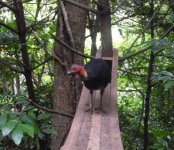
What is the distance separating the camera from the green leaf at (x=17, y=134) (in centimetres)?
135

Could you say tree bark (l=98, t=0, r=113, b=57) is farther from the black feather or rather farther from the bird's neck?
the bird's neck

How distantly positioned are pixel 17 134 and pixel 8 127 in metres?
0.04

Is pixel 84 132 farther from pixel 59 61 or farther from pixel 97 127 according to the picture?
pixel 59 61

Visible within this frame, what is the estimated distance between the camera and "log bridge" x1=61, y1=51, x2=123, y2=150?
145cm

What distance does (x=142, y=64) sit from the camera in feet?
12.8

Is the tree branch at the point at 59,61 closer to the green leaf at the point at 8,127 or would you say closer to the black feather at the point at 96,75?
the black feather at the point at 96,75

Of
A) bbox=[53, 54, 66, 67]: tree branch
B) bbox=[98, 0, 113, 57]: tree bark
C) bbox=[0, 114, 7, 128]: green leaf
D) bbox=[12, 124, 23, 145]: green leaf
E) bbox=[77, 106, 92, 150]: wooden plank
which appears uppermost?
bbox=[98, 0, 113, 57]: tree bark

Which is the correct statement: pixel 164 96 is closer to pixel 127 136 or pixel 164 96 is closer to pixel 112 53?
pixel 127 136

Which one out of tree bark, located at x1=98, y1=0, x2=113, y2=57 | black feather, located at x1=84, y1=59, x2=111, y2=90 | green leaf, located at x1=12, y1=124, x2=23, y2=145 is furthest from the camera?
tree bark, located at x1=98, y1=0, x2=113, y2=57

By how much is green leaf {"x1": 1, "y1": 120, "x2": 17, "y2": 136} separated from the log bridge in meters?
0.21

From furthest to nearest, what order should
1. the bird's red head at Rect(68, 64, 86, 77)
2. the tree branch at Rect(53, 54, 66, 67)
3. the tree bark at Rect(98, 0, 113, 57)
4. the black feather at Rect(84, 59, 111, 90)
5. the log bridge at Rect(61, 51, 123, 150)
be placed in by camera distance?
the tree branch at Rect(53, 54, 66, 67), the tree bark at Rect(98, 0, 113, 57), the black feather at Rect(84, 59, 111, 90), the bird's red head at Rect(68, 64, 86, 77), the log bridge at Rect(61, 51, 123, 150)

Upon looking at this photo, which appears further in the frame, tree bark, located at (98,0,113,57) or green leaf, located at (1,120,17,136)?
tree bark, located at (98,0,113,57)

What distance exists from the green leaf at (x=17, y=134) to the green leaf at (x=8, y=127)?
0.02 meters

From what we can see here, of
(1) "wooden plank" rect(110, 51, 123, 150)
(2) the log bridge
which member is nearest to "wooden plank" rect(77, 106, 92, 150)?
(2) the log bridge
